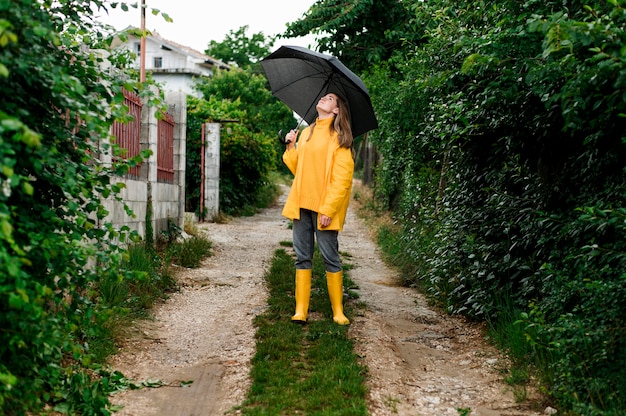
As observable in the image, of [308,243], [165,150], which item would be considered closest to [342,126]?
[308,243]

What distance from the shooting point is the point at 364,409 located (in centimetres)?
390

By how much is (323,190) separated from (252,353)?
4.98 ft

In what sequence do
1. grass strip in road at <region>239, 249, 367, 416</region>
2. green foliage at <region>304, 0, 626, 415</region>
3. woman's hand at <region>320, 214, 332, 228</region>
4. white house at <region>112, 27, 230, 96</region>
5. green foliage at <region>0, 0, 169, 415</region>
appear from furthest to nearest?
white house at <region>112, 27, 230, 96</region> < woman's hand at <region>320, 214, 332, 228</region> < grass strip in road at <region>239, 249, 367, 416</region> < green foliage at <region>304, 0, 626, 415</region> < green foliage at <region>0, 0, 169, 415</region>

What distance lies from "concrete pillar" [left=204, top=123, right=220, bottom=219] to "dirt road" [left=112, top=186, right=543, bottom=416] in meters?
6.13

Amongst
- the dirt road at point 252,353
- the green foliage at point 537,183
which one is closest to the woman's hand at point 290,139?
the green foliage at point 537,183

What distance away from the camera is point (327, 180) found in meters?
5.86

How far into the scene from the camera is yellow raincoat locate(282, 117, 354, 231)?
19.1 feet

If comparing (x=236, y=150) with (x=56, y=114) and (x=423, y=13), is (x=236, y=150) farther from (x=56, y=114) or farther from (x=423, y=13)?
(x=56, y=114)

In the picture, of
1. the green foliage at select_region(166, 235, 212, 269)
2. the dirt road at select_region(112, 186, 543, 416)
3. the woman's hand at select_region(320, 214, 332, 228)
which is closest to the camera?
the dirt road at select_region(112, 186, 543, 416)

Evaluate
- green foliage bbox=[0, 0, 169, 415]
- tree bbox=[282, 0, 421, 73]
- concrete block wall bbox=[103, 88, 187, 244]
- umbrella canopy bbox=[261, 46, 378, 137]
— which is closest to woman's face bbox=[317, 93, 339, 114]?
umbrella canopy bbox=[261, 46, 378, 137]

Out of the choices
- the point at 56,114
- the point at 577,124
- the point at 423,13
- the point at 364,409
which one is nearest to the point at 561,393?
the point at 364,409

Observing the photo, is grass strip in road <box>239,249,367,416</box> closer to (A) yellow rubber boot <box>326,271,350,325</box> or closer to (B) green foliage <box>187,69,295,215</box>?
(A) yellow rubber boot <box>326,271,350,325</box>

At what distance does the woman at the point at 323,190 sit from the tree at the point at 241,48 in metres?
48.8

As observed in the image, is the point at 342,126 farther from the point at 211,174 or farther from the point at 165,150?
the point at 211,174
